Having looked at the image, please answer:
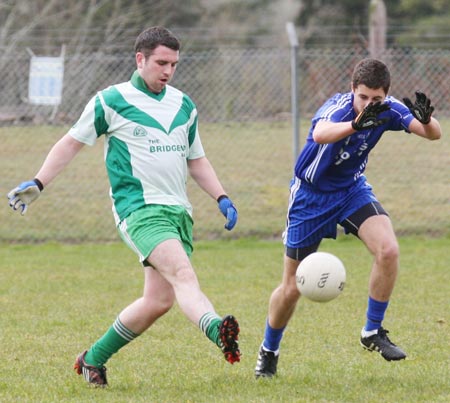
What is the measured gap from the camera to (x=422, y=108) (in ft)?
18.8

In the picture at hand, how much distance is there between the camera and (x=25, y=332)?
7516 mm

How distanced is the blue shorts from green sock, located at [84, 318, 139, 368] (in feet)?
3.60

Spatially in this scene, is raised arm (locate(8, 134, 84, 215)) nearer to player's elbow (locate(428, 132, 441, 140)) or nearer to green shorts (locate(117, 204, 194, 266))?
green shorts (locate(117, 204, 194, 266))

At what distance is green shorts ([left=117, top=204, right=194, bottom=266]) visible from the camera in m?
5.31

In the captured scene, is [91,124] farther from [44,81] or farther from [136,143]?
[44,81]

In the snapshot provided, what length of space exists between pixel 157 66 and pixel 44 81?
23.4ft

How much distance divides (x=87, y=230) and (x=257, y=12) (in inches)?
813

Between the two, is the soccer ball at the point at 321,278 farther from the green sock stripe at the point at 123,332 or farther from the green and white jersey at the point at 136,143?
the green sock stripe at the point at 123,332

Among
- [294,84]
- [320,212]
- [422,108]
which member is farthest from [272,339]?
[294,84]

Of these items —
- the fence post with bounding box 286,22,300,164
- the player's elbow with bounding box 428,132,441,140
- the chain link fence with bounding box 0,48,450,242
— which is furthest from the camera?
the chain link fence with bounding box 0,48,450,242

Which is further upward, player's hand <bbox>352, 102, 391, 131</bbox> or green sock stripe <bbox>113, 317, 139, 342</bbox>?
player's hand <bbox>352, 102, 391, 131</bbox>

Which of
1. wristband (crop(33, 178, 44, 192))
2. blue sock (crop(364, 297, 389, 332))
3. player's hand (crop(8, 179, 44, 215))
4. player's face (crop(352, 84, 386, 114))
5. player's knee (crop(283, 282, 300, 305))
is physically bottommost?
blue sock (crop(364, 297, 389, 332))

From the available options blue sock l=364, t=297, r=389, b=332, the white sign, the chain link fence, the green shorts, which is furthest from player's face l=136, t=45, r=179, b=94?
the white sign

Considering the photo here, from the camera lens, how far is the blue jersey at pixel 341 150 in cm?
597
